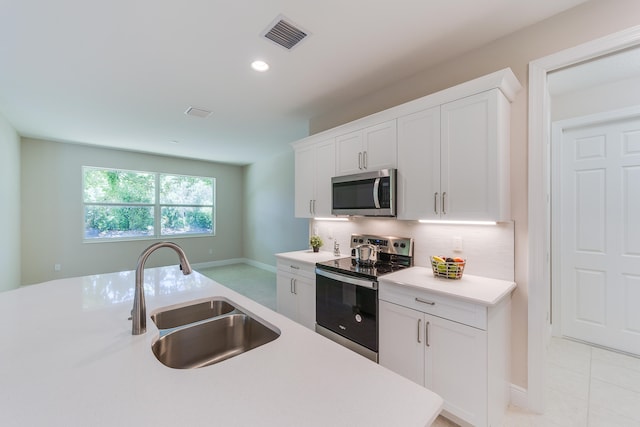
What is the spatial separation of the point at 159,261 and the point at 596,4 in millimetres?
7412

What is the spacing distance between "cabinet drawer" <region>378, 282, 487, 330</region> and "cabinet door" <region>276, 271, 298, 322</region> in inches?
48.7

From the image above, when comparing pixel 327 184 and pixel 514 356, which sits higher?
pixel 327 184

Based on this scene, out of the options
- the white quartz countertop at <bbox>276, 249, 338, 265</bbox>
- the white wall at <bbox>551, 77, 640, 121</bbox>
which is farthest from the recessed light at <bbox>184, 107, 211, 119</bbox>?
the white wall at <bbox>551, 77, 640, 121</bbox>

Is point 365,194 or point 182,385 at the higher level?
point 365,194

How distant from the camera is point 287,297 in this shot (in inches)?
122

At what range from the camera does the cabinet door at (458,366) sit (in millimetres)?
1618

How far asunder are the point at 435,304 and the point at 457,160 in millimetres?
1059

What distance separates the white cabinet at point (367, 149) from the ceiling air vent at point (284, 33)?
1.01m

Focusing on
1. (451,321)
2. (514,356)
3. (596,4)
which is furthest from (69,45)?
(514,356)

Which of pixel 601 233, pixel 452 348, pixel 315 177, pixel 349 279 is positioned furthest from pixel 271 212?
pixel 601 233

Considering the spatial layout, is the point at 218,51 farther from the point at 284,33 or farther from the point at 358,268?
the point at 358,268

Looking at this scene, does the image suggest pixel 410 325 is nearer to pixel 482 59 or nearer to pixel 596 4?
pixel 482 59

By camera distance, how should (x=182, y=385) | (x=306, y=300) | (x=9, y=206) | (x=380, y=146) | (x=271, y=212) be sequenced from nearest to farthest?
(x=182, y=385), (x=380, y=146), (x=306, y=300), (x=9, y=206), (x=271, y=212)

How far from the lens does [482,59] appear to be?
2.15m
